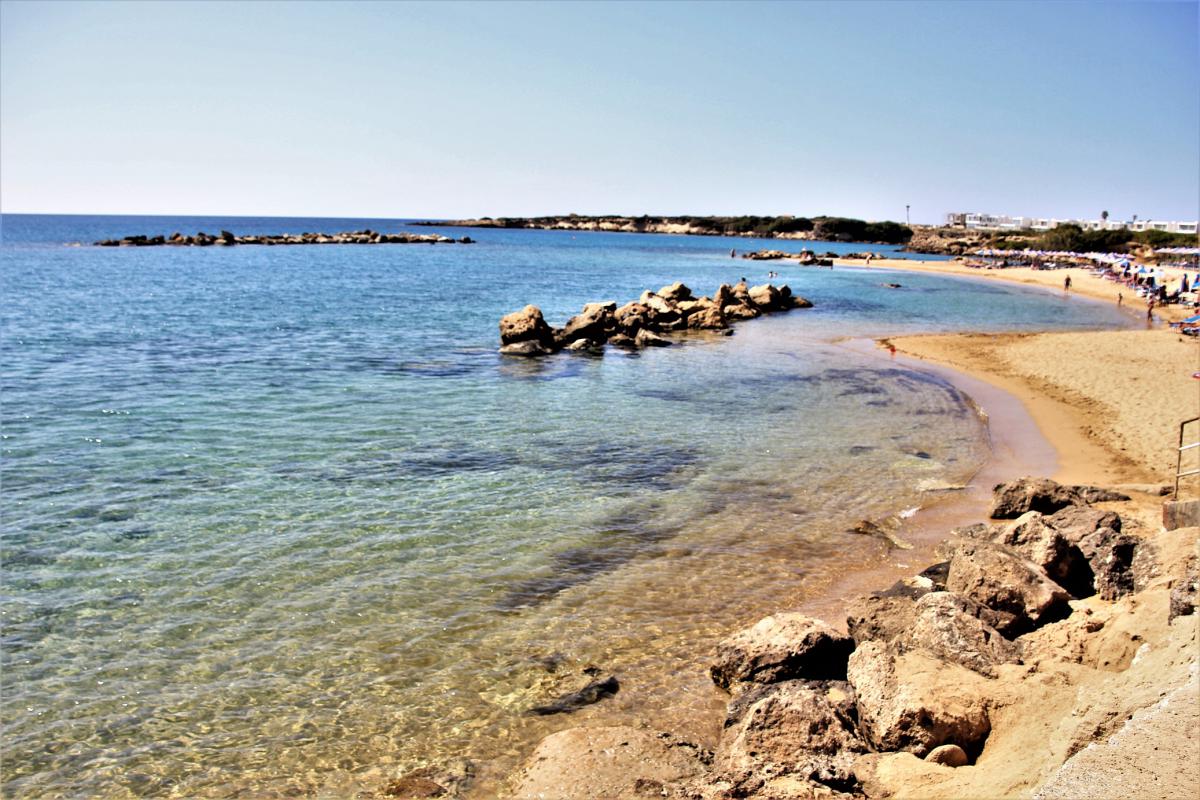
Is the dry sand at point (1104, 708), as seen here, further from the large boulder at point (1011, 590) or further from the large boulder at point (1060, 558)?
the large boulder at point (1060, 558)

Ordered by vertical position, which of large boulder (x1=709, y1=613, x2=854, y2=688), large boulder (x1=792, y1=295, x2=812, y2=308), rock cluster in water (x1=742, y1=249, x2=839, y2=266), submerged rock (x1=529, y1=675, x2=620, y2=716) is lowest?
submerged rock (x1=529, y1=675, x2=620, y2=716)

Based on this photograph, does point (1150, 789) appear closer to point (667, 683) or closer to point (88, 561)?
point (667, 683)

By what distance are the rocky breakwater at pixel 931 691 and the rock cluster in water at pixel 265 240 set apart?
111773 millimetres

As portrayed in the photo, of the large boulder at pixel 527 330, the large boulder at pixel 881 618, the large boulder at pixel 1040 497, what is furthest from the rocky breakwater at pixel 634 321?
the large boulder at pixel 881 618

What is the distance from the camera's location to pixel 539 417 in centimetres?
1830

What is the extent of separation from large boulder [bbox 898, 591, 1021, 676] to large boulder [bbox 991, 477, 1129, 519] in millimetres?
5458

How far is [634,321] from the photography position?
→ 33.7 m

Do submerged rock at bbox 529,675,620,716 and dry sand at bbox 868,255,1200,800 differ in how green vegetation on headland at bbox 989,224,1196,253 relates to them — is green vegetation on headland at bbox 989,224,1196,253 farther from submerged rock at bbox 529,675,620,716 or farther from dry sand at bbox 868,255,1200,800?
submerged rock at bbox 529,675,620,716

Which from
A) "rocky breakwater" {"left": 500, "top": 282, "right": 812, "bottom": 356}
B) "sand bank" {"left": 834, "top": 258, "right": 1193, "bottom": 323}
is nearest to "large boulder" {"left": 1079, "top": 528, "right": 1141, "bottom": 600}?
"rocky breakwater" {"left": 500, "top": 282, "right": 812, "bottom": 356}

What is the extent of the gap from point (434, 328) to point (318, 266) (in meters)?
44.1

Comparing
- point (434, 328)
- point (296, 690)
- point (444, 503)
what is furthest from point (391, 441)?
point (434, 328)

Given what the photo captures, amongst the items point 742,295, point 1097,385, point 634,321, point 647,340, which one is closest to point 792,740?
point 1097,385

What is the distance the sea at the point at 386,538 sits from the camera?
689cm

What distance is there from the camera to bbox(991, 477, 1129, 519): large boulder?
11844mm
